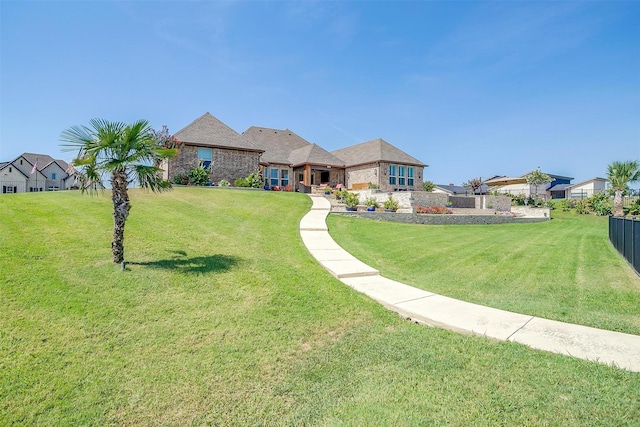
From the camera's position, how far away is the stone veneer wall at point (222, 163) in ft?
78.2

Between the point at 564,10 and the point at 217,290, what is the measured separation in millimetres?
16421

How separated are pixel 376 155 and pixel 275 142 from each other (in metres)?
12.1

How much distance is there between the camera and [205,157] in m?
24.9

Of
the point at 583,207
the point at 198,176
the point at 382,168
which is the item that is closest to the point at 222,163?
the point at 198,176

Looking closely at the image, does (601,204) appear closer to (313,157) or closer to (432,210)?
(432,210)

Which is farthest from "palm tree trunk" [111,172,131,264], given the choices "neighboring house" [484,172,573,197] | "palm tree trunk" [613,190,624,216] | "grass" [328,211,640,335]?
"neighboring house" [484,172,573,197]

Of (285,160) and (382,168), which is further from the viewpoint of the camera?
(285,160)

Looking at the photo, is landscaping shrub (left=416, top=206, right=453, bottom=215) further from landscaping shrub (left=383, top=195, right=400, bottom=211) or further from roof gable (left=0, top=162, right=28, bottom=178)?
roof gable (left=0, top=162, right=28, bottom=178)

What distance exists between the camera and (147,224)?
9.51 m

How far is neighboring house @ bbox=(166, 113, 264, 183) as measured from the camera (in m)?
24.0

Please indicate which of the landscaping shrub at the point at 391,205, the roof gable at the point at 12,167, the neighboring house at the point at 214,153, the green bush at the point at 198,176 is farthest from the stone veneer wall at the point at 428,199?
the roof gable at the point at 12,167

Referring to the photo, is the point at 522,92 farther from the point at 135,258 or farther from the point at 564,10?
the point at 135,258

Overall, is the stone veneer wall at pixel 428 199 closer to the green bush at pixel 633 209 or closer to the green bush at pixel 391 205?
the green bush at pixel 391 205

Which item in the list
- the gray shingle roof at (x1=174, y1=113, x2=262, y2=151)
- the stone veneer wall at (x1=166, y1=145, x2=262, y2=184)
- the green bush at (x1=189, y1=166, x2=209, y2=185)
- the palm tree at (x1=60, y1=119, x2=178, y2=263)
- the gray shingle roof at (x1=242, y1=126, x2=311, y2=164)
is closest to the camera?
the palm tree at (x1=60, y1=119, x2=178, y2=263)
